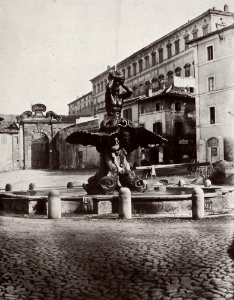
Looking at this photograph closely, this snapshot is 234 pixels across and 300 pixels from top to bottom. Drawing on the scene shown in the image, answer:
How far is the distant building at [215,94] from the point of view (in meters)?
33.9

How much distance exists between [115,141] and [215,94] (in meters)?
24.4

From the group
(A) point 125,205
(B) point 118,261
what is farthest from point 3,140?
(B) point 118,261

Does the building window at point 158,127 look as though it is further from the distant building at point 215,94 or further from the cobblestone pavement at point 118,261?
the cobblestone pavement at point 118,261

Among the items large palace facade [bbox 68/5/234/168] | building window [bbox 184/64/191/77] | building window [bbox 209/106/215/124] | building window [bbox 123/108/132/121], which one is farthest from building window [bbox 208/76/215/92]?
building window [bbox 184/64/191/77]

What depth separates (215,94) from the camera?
35250 mm

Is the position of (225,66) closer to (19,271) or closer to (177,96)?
(177,96)

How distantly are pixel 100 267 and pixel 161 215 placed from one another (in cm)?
511

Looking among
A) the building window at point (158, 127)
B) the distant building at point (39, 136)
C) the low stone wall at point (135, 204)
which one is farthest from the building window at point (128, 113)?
the low stone wall at point (135, 204)

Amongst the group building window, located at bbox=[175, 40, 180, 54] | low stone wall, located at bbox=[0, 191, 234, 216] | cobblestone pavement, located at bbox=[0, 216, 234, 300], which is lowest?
cobblestone pavement, located at bbox=[0, 216, 234, 300]

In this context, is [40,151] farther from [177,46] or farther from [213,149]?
[213,149]

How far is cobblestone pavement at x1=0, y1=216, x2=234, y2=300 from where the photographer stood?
449 cm

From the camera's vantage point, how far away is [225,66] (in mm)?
34438

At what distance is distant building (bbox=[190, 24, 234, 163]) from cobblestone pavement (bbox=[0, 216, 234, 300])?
26.3 m

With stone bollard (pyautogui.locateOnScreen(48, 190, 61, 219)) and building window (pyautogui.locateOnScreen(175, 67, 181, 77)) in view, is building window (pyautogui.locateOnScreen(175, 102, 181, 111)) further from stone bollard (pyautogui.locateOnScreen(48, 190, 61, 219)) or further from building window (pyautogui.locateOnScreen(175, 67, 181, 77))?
stone bollard (pyautogui.locateOnScreen(48, 190, 61, 219))
